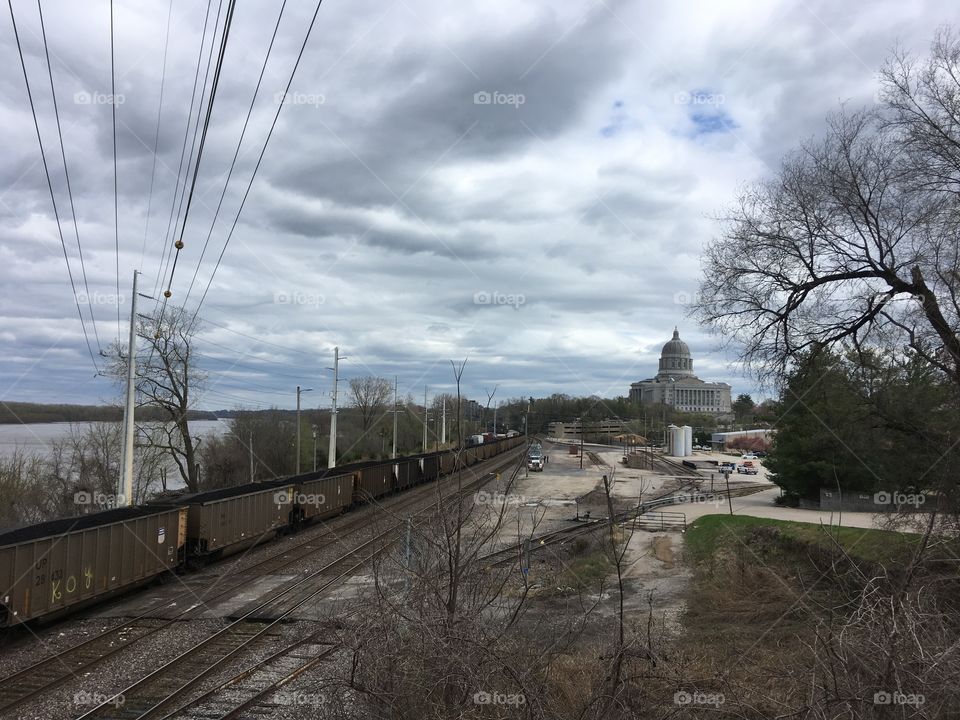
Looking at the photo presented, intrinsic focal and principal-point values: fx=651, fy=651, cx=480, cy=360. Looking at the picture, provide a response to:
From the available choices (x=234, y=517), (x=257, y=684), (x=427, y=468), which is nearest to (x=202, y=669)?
(x=257, y=684)

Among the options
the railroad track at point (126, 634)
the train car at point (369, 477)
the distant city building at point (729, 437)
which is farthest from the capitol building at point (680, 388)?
the railroad track at point (126, 634)

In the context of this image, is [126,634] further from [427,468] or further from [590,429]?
[590,429]

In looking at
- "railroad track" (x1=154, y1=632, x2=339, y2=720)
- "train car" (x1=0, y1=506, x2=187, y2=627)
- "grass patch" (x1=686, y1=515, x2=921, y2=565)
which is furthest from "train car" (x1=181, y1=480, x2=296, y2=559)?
"grass patch" (x1=686, y1=515, x2=921, y2=565)

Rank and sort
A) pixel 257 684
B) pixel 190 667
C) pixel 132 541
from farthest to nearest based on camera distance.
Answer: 1. pixel 132 541
2. pixel 190 667
3. pixel 257 684

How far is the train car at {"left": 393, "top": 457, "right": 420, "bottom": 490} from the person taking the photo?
42375mm

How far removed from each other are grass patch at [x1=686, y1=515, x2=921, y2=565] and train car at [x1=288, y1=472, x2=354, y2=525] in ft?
49.9

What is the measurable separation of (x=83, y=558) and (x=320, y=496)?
1393 cm

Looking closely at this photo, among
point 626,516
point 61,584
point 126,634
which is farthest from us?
point 626,516

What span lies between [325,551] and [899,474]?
1726cm

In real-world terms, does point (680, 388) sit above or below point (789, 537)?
above

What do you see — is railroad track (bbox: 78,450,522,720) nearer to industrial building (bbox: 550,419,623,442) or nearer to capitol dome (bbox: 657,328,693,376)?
industrial building (bbox: 550,419,623,442)

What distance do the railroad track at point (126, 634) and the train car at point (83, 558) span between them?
115cm

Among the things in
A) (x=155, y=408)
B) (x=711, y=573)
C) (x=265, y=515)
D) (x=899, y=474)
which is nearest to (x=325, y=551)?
(x=265, y=515)

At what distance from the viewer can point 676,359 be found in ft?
515
